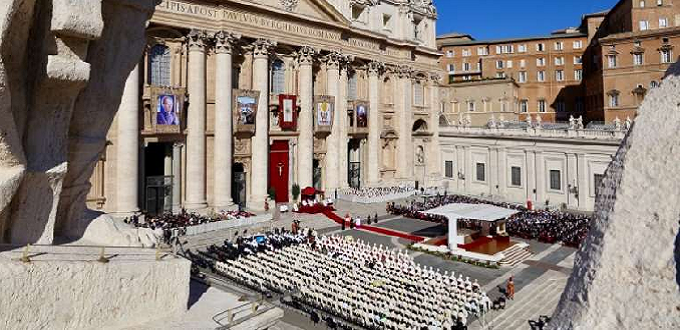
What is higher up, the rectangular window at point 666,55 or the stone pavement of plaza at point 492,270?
the rectangular window at point 666,55

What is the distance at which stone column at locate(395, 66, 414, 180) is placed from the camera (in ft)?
148

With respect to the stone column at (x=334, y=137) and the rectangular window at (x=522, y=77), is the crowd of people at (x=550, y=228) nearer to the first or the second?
the stone column at (x=334, y=137)

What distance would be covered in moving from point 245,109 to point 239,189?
5878 mm

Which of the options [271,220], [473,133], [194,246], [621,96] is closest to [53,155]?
[194,246]

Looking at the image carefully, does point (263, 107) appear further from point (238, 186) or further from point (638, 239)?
point (638, 239)

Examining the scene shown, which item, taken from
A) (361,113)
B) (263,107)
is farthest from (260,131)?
(361,113)

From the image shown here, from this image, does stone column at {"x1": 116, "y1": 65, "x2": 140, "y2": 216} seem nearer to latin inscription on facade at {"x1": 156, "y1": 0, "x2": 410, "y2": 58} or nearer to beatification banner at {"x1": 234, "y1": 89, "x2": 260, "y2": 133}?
latin inscription on facade at {"x1": 156, "y1": 0, "x2": 410, "y2": 58}

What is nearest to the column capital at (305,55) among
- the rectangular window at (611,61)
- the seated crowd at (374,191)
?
the seated crowd at (374,191)

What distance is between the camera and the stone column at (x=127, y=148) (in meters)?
25.1

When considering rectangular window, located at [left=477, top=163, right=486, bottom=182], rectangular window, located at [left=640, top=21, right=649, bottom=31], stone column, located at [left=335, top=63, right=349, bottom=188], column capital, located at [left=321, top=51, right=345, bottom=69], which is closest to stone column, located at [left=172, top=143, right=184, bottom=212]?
stone column, located at [left=335, top=63, right=349, bottom=188]

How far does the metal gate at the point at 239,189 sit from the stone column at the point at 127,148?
8.24 metres

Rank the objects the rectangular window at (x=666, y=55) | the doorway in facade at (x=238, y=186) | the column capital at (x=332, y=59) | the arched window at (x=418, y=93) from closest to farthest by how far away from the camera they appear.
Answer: the doorway in facade at (x=238, y=186) < the column capital at (x=332, y=59) < the rectangular window at (x=666, y=55) < the arched window at (x=418, y=93)

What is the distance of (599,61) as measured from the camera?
172ft

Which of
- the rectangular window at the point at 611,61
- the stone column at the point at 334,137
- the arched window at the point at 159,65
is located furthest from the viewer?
the rectangular window at the point at 611,61
